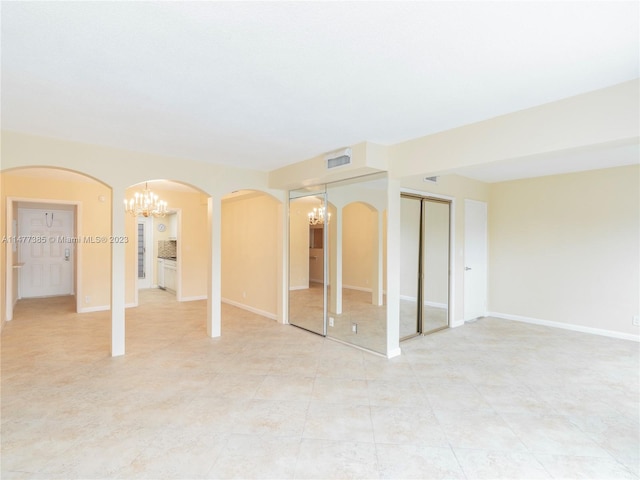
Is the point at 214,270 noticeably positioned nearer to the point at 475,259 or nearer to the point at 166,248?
the point at 475,259

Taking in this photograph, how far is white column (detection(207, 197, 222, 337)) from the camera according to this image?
4873 mm

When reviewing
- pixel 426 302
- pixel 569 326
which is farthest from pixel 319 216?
pixel 569 326

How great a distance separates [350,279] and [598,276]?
3.81 metres

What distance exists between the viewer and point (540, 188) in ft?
18.6

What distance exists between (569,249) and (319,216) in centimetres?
407

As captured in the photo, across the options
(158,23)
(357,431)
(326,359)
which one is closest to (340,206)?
(326,359)

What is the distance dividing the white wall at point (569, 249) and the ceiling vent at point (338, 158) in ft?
12.1

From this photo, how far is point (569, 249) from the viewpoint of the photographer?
210 inches

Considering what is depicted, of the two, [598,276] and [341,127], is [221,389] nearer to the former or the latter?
[341,127]

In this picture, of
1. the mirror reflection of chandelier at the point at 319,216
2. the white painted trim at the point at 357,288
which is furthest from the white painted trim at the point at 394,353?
the mirror reflection of chandelier at the point at 319,216

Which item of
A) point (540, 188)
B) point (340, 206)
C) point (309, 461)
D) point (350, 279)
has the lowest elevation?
point (309, 461)

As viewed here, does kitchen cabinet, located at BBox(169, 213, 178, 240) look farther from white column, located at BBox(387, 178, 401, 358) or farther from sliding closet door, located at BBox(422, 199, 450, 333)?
white column, located at BBox(387, 178, 401, 358)

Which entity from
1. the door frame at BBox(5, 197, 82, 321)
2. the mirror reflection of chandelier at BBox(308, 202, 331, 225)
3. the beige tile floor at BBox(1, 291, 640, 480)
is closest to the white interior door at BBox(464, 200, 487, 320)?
the beige tile floor at BBox(1, 291, 640, 480)

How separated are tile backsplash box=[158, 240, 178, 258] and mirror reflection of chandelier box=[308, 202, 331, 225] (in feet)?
19.3
